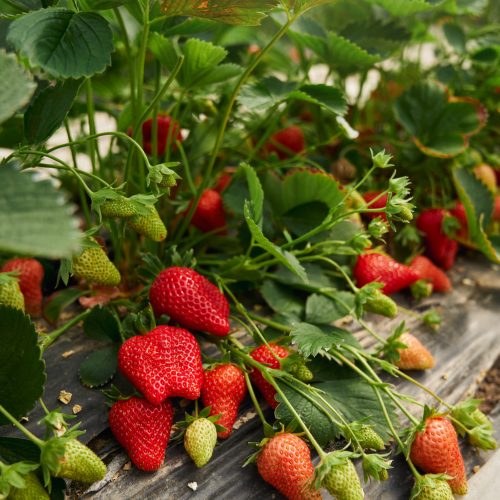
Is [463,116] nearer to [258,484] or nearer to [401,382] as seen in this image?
[401,382]

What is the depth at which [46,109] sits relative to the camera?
0.62 metres

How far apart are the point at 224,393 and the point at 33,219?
0.37 meters

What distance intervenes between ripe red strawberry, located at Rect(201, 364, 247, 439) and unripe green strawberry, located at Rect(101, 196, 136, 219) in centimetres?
22

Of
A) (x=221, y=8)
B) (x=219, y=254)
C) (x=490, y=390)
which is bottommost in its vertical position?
(x=490, y=390)

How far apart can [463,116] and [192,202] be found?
51 cm

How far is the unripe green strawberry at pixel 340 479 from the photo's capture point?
1.86 feet

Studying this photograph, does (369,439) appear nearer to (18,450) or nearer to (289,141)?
(18,450)

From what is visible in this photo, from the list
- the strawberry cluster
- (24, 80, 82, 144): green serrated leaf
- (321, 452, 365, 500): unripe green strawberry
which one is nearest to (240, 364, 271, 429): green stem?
the strawberry cluster

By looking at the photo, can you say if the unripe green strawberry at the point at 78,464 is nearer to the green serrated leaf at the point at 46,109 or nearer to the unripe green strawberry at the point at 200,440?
the unripe green strawberry at the point at 200,440

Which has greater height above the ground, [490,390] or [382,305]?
[382,305]

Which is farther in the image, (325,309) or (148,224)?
(325,309)

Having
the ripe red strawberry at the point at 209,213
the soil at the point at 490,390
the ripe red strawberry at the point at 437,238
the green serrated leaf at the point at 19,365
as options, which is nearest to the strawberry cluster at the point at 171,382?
the green serrated leaf at the point at 19,365

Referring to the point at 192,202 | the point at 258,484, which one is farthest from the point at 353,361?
the point at 192,202

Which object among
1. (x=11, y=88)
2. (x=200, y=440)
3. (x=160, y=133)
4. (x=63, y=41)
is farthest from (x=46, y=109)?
(x=200, y=440)
